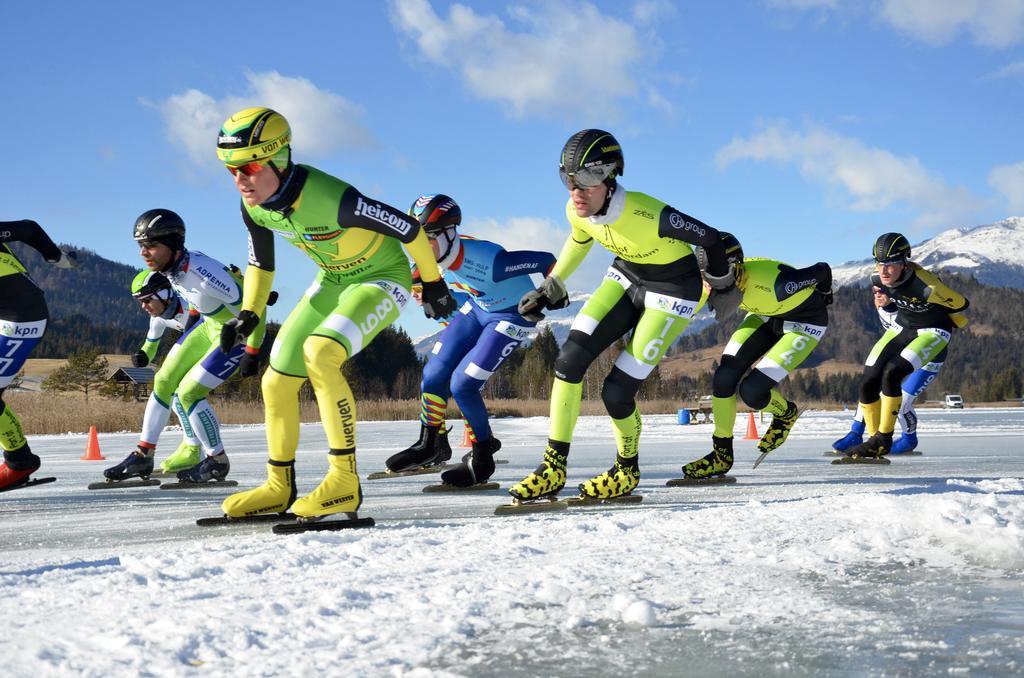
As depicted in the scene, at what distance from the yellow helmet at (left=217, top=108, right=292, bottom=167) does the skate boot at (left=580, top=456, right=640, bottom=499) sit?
8.99 feet

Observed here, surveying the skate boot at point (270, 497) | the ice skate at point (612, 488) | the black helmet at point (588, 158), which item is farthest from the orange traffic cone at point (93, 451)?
the black helmet at point (588, 158)

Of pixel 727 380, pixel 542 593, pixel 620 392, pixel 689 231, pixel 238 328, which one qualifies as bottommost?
pixel 542 593

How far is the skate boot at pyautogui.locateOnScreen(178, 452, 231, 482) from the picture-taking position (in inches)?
307

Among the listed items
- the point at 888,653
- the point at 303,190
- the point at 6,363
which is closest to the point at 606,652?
the point at 888,653

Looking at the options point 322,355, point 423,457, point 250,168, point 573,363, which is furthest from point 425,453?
point 250,168

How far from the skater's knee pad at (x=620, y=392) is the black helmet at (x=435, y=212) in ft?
7.44

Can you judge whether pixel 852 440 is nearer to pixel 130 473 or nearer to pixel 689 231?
pixel 689 231

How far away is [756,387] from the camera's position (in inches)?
320

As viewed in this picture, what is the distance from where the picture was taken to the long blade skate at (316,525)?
4.44 m

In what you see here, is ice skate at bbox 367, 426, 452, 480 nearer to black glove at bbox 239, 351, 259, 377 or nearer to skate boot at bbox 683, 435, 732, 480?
skate boot at bbox 683, 435, 732, 480

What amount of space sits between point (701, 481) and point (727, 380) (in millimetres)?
1082

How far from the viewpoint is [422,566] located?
11.3ft

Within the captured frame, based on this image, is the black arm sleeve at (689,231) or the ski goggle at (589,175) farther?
the black arm sleeve at (689,231)

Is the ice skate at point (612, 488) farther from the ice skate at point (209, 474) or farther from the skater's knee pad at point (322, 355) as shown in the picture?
the ice skate at point (209, 474)
